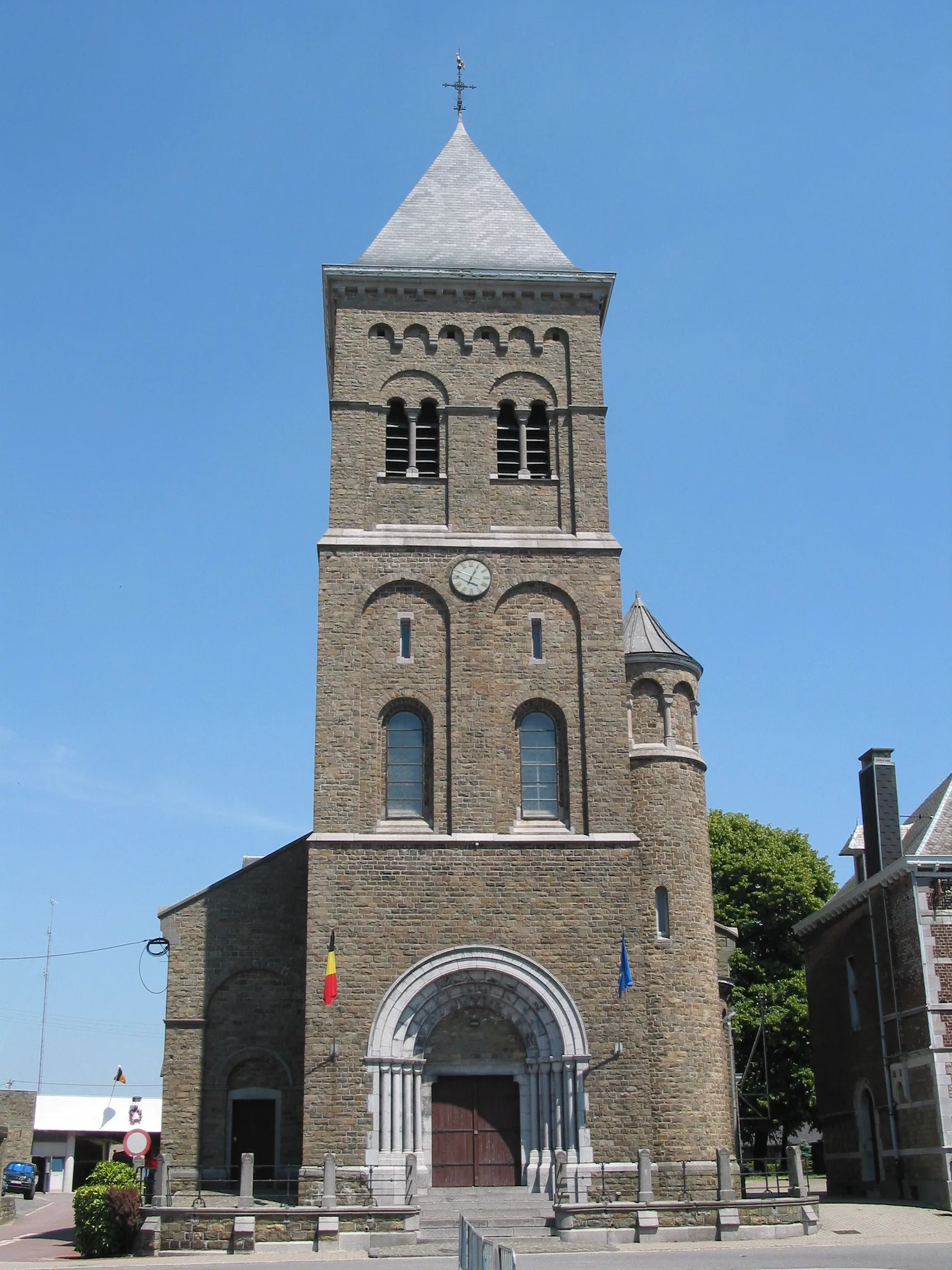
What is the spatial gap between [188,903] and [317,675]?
18.7ft

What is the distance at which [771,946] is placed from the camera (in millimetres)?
44219

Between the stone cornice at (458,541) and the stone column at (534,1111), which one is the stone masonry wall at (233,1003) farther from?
the stone cornice at (458,541)

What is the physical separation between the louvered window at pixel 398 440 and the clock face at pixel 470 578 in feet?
9.13

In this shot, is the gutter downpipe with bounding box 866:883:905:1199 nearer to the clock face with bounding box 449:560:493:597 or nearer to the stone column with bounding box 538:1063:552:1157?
the stone column with bounding box 538:1063:552:1157

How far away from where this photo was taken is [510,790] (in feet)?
89.9

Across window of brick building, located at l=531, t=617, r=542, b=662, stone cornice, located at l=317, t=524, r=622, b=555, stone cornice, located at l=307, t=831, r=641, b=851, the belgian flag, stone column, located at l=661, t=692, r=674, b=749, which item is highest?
stone cornice, located at l=317, t=524, r=622, b=555

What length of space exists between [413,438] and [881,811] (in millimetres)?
15313

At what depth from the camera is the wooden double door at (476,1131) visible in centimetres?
2519

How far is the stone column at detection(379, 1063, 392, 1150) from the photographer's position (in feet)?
80.5

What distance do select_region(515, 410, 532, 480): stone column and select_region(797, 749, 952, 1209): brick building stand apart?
12.0m

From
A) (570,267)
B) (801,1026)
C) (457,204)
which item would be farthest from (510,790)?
(801,1026)

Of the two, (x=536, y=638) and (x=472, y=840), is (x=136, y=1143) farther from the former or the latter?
(x=536, y=638)

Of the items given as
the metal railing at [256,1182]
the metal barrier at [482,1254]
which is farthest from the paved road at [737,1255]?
the metal barrier at [482,1254]

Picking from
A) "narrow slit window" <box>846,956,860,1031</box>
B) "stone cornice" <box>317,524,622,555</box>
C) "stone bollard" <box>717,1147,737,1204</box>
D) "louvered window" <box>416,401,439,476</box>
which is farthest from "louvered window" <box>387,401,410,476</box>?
"narrow slit window" <box>846,956,860,1031</box>
